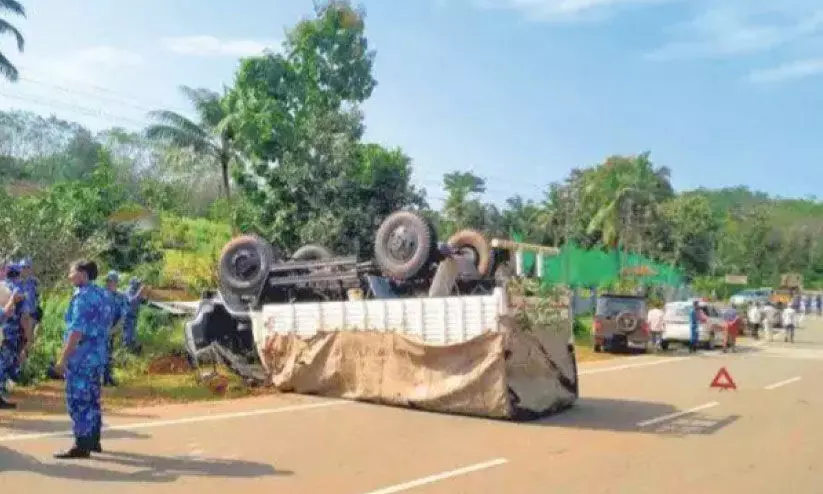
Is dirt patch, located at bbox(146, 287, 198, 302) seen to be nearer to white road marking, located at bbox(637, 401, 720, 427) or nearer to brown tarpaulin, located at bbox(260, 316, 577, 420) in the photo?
brown tarpaulin, located at bbox(260, 316, 577, 420)

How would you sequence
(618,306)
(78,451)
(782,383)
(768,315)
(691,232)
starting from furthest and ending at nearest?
(691,232) → (768,315) → (618,306) → (782,383) → (78,451)

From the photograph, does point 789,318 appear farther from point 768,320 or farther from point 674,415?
point 674,415

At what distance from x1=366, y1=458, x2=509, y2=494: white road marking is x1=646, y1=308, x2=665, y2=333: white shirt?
20.1 meters

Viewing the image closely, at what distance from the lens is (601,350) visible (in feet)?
87.8

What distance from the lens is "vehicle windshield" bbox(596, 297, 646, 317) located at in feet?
87.9

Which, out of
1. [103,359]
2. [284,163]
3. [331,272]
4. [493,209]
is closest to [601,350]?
[284,163]

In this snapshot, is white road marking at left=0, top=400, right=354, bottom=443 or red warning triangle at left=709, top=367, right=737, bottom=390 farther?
red warning triangle at left=709, top=367, right=737, bottom=390

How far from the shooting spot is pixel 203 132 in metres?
33.8

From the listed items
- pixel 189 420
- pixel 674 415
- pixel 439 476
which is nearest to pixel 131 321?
pixel 189 420

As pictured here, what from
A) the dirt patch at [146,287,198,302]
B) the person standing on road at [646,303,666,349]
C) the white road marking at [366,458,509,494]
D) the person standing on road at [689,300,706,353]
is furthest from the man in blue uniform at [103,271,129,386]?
the person standing on road at [689,300,706,353]

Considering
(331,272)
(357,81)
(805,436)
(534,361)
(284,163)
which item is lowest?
(805,436)

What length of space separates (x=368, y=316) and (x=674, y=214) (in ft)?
187

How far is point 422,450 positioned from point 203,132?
26.5 m

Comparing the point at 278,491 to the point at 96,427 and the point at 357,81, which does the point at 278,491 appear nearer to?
the point at 96,427
